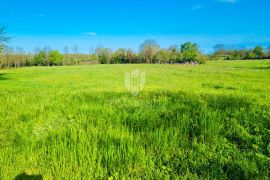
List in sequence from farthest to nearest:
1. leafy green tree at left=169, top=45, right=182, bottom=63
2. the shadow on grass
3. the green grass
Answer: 1. leafy green tree at left=169, top=45, right=182, bottom=63
2. the green grass
3. the shadow on grass

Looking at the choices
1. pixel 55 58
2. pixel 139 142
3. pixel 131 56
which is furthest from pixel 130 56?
pixel 139 142

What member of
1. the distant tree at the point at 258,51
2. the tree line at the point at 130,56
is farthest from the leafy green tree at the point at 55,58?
the distant tree at the point at 258,51

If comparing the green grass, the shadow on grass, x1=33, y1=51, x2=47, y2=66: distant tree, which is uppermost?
x1=33, y1=51, x2=47, y2=66: distant tree

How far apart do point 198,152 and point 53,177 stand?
3.14m

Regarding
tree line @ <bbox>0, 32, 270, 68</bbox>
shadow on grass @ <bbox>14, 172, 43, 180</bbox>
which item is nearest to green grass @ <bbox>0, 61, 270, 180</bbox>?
shadow on grass @ <bbox>14, 172, 43, 180</bbox>

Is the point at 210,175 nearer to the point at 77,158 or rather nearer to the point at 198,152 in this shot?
the point at 198,152

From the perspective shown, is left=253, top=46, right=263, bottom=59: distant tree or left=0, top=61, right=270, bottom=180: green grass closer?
left=0, top=61, right=270, bottom=180: green grass

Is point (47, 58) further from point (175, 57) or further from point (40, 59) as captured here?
point (175, 57)

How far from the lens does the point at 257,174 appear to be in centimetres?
464

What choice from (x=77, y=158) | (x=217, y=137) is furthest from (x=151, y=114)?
(x=77, y=158)

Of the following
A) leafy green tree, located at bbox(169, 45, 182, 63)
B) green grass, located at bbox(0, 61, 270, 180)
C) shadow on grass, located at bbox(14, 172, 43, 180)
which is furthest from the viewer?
leafy green tree, located at bbox(169, 45, 182, 63)

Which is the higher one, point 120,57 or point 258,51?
point 258,51

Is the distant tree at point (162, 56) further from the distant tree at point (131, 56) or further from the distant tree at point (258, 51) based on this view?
the distant tree at point (258, 51)

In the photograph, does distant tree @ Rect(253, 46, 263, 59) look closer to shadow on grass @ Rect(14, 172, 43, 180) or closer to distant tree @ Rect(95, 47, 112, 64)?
distant tree @ Rect(95, 47, 112, 64)
